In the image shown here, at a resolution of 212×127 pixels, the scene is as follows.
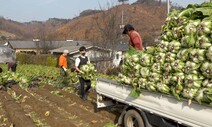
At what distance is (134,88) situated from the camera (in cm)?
658

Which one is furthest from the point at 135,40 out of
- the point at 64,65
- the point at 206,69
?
the point at 64,65

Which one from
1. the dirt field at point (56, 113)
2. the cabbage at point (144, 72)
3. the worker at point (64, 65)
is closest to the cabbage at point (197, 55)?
the cabbage at point (144, 72)

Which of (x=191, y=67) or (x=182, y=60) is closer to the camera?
(x=191, y=67)

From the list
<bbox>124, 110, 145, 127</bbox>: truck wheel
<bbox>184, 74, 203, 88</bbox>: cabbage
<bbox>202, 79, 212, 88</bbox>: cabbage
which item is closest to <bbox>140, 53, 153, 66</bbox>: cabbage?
<bbox>124, 110, 145, 127</bbox>: truck wheel

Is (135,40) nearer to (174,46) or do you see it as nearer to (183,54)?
(174,46)

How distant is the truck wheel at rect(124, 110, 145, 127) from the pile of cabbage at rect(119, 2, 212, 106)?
531mm

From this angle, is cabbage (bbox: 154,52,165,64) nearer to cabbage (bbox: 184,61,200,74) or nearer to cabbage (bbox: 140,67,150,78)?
cabbage (bbox: 140,67,150,78)

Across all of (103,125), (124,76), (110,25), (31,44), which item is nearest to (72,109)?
(103,125)

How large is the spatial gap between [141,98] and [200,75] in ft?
4.96

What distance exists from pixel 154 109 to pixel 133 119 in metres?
1.03

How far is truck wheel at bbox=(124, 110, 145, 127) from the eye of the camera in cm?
656

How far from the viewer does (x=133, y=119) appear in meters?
6.96

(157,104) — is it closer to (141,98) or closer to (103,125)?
(141,98)

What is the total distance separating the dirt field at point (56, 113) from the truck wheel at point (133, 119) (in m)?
1.25
